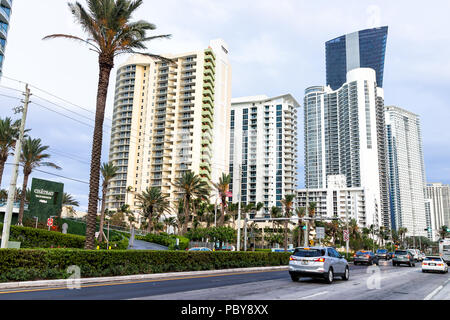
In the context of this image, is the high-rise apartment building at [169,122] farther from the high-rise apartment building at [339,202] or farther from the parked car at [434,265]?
the parked car at [434,265]

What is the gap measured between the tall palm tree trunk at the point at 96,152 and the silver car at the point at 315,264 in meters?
10.5

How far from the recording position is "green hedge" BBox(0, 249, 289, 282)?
47.5ft

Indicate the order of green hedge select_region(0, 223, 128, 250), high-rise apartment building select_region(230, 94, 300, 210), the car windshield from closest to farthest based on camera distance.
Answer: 1. the car windshield
2. green hedge select_region(0, 223, 128, 250)
3. high-rise apartment building select_region(230, 94, 300, 210)

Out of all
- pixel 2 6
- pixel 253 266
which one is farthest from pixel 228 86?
pixel 253 266

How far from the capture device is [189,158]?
345 ft

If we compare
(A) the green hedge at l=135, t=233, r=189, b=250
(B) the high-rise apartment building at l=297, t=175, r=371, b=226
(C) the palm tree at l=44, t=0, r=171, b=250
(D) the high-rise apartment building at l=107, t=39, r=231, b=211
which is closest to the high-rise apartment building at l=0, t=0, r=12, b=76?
(A) the green hedge at l=135, t=233, r=189, b=250

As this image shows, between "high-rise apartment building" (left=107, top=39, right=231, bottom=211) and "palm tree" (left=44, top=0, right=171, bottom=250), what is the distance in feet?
265

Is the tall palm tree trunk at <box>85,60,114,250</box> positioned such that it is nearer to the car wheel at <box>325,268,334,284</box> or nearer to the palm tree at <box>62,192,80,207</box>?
the car wheel at <box>325,268,334,284</box>

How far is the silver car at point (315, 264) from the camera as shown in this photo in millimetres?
17188

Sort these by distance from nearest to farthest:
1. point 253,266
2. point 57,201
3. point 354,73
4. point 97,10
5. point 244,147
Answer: point 97,10
point 253,266
point 57,201
point 244,147
point 354,73

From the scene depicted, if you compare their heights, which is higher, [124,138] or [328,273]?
[124,138]

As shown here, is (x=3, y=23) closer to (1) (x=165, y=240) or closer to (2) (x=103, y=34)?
(1) (x=165, y=240)
